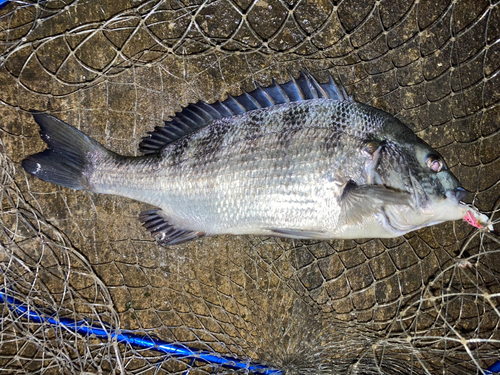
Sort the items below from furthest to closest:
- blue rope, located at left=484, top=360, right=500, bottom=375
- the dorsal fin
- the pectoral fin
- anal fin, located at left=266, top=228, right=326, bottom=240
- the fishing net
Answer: the fishing net
blue rope, located at left=484, top=360, right=500, bottom=375
the dorsal fin
anal fin, located at left=266, top=228, right=326, bottom=240
the pectoral fin

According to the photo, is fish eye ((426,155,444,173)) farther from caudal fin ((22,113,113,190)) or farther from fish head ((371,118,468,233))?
caudal fin ((22,113,113,190))

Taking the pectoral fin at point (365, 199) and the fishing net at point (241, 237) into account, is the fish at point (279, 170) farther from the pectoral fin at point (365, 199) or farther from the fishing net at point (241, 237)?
the fishing net at point (241, 237)

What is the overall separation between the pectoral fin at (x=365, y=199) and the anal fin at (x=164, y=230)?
92 centimetres

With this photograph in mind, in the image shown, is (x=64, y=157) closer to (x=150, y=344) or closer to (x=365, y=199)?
(x=150, y=344)

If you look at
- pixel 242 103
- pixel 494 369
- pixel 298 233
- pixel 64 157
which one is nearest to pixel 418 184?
pixel 298 233

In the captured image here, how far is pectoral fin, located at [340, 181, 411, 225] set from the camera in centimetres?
192

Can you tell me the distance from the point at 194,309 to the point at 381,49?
235 cm

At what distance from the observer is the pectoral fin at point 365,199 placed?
1.92 meters

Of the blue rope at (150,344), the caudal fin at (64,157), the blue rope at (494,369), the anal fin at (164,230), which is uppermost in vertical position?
the caudal fin at (64,157)

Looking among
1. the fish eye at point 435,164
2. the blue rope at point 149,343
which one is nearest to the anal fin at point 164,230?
the blue rope at point 149,343

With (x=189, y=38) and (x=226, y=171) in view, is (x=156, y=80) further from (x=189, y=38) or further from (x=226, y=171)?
(x=226, y=171)

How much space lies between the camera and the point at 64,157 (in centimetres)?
226

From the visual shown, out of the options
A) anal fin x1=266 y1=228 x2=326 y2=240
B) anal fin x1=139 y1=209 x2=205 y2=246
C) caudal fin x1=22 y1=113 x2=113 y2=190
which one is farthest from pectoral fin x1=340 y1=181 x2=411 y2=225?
caudal fin x1=22 y1=113 x2=113 y2=190

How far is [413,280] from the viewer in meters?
2.56
